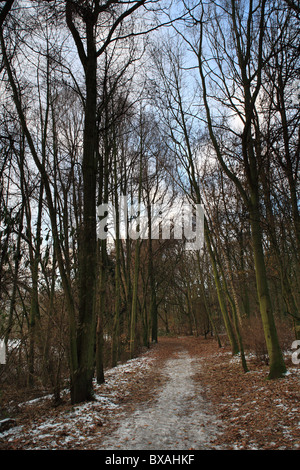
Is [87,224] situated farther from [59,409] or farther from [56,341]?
[59,409]

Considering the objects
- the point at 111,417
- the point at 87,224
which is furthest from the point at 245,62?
the point at 111,417

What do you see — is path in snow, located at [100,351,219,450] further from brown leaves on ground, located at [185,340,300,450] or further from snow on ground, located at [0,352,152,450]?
snow on ground, located at [0,352,152,450]

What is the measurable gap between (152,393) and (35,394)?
2624 mm

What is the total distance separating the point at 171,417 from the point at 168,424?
37 centimetres

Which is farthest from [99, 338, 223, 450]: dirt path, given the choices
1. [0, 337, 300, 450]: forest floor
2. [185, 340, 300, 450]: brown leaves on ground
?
[185, 340, 300, 450]: brown leaves on ground

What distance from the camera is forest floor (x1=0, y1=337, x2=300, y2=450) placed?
377cm

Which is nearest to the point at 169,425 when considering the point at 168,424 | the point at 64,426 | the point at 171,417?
the point at 168,424

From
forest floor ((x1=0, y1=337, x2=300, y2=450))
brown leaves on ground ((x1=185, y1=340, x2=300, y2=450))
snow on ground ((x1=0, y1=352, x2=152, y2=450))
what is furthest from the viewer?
snow on ground ((x1=0, y1=352, x2=152, y2=450))

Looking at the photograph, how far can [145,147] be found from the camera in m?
15.2

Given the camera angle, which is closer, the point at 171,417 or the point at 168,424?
the point at 168,424

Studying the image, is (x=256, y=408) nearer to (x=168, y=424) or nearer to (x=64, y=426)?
(x=168, y=424)

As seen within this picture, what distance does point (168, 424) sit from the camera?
455 cm

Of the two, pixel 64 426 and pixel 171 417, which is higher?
pixel 64 426

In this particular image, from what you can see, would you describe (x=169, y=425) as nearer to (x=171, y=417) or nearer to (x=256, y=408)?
(x=171, y=417)
